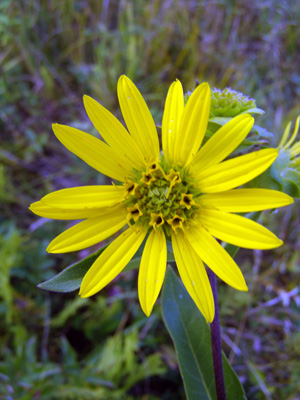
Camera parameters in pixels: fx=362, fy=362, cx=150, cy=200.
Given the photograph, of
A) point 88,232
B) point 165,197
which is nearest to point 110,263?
point 88,232

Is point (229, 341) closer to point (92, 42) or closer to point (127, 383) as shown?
point (127, 383)

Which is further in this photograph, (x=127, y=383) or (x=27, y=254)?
(x=27, y=254)

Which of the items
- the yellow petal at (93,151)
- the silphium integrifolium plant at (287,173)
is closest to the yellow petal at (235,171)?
the silphium integrifolium plant at (287,173)

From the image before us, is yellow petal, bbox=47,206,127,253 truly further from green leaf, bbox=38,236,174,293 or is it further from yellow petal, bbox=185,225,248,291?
yellow petal, bbox=185,225,248,291

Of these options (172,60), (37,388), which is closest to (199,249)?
(37,388)

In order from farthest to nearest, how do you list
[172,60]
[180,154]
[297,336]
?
[172,60]
[297,336]
[180,154]
